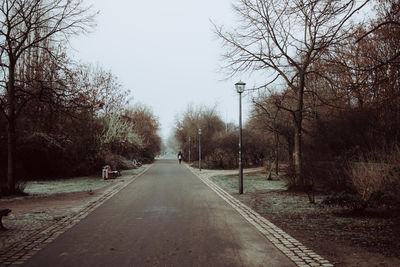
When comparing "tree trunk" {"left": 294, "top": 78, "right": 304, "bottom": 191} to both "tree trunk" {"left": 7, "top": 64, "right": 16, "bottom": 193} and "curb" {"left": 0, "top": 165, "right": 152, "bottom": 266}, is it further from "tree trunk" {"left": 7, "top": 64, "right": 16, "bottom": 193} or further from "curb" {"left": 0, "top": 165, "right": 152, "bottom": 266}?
"tree trunk" {"left": 7, "top": 64, "right": 16, "bottom": 193}

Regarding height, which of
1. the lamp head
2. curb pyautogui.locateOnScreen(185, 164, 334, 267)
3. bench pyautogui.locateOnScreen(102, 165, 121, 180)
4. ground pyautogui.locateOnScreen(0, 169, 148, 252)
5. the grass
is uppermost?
the lamp head

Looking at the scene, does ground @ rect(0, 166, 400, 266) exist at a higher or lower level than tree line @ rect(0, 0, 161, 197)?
lower

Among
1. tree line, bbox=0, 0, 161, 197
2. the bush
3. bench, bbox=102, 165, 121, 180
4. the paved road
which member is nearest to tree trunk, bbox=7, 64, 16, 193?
tree line, bbox=0, 0, 161, 197

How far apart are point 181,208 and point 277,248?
4966 mm

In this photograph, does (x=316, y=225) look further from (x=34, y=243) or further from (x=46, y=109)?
(x=46, y=109)

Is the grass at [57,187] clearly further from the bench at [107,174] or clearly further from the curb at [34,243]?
the curb at [34,243]

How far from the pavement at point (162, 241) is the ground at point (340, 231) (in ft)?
1.17

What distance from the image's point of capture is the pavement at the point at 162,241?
516 centimetres

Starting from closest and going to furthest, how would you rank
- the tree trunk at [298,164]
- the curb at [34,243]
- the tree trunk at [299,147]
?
the curb at [34,243]
the tree trunk at [298,164]
the tree trunk at [299,147]

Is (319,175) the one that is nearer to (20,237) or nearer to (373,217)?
(373,217)

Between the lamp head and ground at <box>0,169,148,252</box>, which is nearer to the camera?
ground at <box>0,169,148,252</box>

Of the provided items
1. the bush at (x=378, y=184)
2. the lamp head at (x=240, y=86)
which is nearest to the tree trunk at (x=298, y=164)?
the bush at (x=378, y=184)

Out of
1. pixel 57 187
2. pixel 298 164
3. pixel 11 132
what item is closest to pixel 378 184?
pixel 298 164

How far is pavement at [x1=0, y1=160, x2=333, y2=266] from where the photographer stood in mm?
5156
